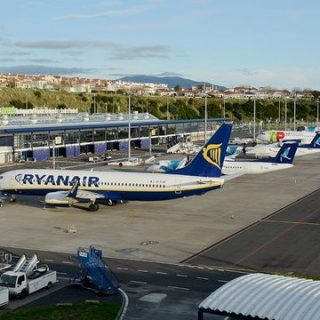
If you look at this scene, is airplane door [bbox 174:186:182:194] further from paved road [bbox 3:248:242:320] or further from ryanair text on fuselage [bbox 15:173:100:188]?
paved road [bbox 3:248:242:320]

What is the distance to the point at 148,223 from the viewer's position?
187 ft

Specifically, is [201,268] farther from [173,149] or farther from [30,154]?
[173,149]

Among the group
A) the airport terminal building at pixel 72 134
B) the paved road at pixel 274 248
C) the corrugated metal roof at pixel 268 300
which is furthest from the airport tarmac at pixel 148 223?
the airport terminal building at pixel 72 134

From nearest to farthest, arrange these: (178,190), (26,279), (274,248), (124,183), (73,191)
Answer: (26,279), (274,248), (178,190), (73,191), (124,183)

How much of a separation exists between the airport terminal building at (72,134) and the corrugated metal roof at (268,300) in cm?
7569

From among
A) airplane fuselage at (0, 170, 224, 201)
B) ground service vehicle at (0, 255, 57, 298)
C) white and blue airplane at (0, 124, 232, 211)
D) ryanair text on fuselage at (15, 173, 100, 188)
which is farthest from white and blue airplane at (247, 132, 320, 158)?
A: ground service vehicle at (0, 255, 57, 298)

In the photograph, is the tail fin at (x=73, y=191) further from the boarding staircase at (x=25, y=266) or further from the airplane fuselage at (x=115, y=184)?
the boarding staircase at (x=25, y=266)

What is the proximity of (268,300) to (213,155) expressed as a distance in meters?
38.3

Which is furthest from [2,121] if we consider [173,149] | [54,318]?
[54,318]

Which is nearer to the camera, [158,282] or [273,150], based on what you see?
[158,282]

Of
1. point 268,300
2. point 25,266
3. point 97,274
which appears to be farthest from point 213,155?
point 268,300

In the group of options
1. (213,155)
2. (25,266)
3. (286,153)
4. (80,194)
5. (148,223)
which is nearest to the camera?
(25,266)

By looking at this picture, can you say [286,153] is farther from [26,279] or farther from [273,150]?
[26,279]

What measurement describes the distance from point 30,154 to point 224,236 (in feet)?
244
